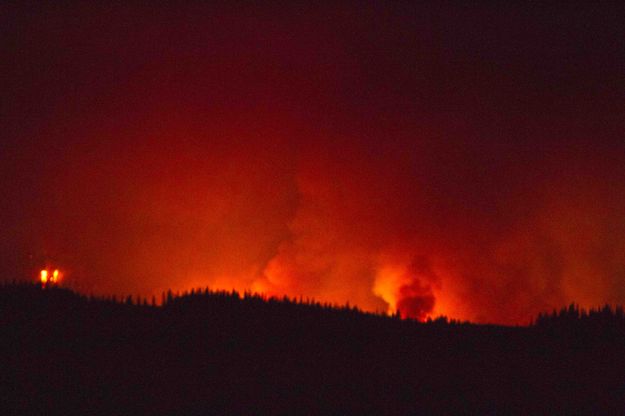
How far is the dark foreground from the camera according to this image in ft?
23.7

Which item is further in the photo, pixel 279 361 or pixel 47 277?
pixel 47 277

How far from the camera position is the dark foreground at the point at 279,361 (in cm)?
723

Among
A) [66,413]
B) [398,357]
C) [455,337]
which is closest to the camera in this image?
[66,413]

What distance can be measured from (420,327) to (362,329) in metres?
0.78

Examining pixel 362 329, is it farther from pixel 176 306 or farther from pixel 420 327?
pixel 176 306

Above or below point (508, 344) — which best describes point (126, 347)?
below

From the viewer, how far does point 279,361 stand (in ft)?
26.3

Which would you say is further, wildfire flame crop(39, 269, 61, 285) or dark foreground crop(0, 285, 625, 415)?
wildfire flame crop(39, 269, 61, 285)

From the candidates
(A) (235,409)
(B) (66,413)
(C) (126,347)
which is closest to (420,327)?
(A) (235,409)

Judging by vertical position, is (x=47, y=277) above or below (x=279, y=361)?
above

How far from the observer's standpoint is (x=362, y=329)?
9.12 m

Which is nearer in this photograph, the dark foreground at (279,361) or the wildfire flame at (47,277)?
the dark foreground at (279,361)

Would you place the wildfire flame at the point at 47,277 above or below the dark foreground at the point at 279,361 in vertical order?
above

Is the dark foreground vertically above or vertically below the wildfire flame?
below
